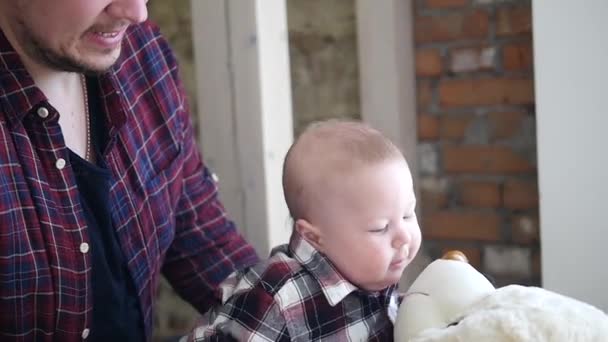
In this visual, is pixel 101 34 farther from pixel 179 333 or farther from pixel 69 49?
pixel 179 333

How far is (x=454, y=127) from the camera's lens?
2.13 m

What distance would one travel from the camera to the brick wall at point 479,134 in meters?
2.00

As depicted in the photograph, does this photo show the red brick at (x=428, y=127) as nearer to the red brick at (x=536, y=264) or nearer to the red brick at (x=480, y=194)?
the red brick at (x=480, y=194)

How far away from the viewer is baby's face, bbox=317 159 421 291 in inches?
43.1

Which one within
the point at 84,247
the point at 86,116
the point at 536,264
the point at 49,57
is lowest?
the point at 536,264

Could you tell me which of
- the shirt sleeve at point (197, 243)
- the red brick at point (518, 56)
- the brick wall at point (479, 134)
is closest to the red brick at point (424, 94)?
the brick wall at point (479, 134)

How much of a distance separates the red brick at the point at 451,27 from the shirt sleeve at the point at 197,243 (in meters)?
0.83

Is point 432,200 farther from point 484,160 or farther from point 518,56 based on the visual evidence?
point 518,56

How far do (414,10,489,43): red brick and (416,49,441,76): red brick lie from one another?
34 mm

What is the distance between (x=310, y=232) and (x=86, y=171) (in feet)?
1.37

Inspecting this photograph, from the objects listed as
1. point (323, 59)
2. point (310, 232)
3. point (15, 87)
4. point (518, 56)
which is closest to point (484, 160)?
point (518, 56)

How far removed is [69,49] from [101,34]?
58 millimetres

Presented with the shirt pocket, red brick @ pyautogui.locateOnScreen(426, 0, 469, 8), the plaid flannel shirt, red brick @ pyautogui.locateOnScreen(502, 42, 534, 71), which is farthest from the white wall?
the shirt pocket

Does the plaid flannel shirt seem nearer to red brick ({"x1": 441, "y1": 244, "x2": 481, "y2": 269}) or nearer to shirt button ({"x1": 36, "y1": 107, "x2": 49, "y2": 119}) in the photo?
shirt button ({"x1": 36, "y1": 107, "x2": 49, "y2": 119})
